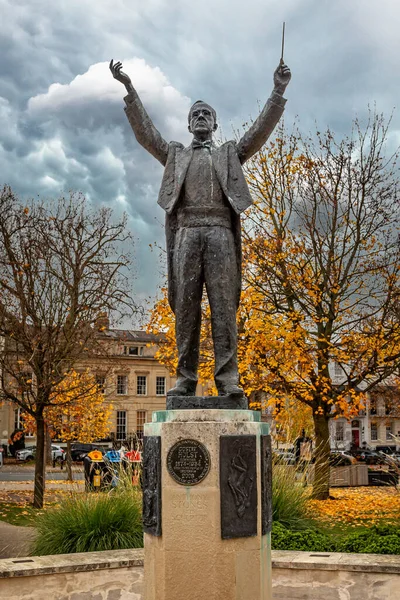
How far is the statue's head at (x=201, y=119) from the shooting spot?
5887 mm

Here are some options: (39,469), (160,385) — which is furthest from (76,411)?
(160,385)

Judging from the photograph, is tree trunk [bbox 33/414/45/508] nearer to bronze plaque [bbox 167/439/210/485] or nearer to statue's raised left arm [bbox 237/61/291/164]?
bronze plaque [bbox 167/439/210/485]

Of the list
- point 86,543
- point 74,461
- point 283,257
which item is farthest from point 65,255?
point 74,461

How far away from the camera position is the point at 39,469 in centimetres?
1656

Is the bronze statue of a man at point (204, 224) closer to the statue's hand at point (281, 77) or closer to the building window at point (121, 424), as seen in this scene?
the statue's hand at point (281, 77)

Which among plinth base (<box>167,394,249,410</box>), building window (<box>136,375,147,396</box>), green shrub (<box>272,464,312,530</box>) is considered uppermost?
building window (<box>136,375,147,396</box>)

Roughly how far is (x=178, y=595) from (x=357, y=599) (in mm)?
2622

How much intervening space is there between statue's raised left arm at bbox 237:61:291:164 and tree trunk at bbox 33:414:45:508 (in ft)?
38.8

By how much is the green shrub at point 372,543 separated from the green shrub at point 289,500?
4.68 ft

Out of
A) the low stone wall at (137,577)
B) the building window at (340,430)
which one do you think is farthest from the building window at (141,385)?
the low stone wall at (137,577)

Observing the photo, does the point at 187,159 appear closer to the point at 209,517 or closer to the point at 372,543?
the point at 209,517

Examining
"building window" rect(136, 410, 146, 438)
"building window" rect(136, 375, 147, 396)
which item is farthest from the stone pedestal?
"building window" rect(136, 375, 147, 396)

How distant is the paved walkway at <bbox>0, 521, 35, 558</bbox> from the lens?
31.9 feet

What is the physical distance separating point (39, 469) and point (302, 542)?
32.5ft
